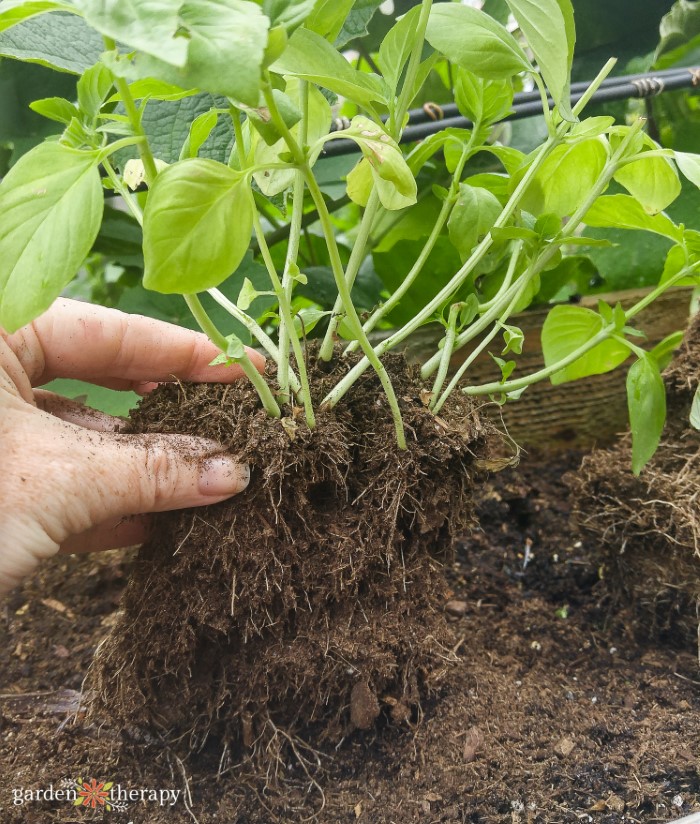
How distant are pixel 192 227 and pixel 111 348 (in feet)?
1.29

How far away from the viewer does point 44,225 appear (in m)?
0.42

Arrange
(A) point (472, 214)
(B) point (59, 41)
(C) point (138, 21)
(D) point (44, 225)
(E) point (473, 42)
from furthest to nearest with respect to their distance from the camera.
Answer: (B) point (59, 41), (A) point (472, 214), (E) point (473, 42), (D) point (44, 225), (C) point (138, 21)

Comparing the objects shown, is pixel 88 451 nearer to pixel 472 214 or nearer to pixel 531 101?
pixel 472 214

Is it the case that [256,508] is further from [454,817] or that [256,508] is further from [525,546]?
[525,546]

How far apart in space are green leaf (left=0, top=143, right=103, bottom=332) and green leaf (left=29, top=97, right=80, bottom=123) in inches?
3.6

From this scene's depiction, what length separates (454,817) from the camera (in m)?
0.65

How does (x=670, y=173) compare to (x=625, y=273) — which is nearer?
(x=670, y=173)

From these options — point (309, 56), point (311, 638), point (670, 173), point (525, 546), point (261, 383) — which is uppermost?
point (309, 56)

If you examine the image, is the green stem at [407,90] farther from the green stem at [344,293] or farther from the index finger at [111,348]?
the index finger at [111,348]

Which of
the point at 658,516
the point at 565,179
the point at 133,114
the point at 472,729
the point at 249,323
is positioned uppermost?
the point at 133,114

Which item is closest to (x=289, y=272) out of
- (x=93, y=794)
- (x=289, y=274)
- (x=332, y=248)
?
(x=289, y=274)

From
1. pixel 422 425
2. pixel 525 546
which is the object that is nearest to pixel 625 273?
pixel 525 546

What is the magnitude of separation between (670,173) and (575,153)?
91mm

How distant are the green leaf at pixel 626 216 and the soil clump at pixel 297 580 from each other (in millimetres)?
246
